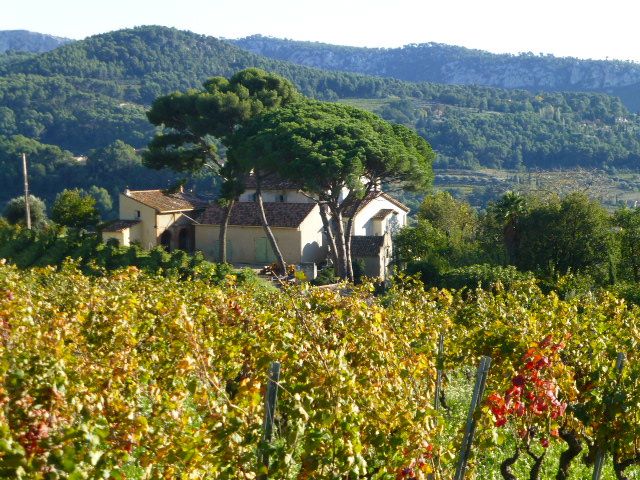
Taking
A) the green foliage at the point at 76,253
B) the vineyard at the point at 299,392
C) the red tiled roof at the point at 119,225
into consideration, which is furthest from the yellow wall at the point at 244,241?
the vineyard at the point at 299,392

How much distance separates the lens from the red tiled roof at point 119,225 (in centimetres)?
3988

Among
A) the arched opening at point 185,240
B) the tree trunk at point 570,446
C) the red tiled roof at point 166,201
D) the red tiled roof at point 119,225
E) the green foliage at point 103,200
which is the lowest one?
the green foliage at point 103,200

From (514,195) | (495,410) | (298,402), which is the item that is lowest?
(514,195)

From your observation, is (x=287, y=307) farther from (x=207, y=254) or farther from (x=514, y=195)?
(x=207, y=254)

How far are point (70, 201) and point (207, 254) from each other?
282 inches

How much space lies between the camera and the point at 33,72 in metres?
133

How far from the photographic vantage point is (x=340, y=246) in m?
34.6

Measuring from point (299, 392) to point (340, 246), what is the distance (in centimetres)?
2978

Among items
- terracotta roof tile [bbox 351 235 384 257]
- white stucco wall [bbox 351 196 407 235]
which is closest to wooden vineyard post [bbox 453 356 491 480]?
terracotta roof tile [bbox 351 235 384 257]

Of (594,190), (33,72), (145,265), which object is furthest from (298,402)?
(33,72)

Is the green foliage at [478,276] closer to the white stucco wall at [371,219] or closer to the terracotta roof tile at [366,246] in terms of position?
the terracotta roof tile at [366,246]

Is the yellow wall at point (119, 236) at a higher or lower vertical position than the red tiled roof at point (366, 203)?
lower

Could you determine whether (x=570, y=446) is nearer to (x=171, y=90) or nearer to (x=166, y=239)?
(x=166, y=239)

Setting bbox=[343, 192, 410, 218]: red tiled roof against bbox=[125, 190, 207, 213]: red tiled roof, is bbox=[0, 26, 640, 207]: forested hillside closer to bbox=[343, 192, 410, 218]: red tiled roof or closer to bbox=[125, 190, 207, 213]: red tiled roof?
bbox=[125, 190, 207, 213]: red tiled roof
